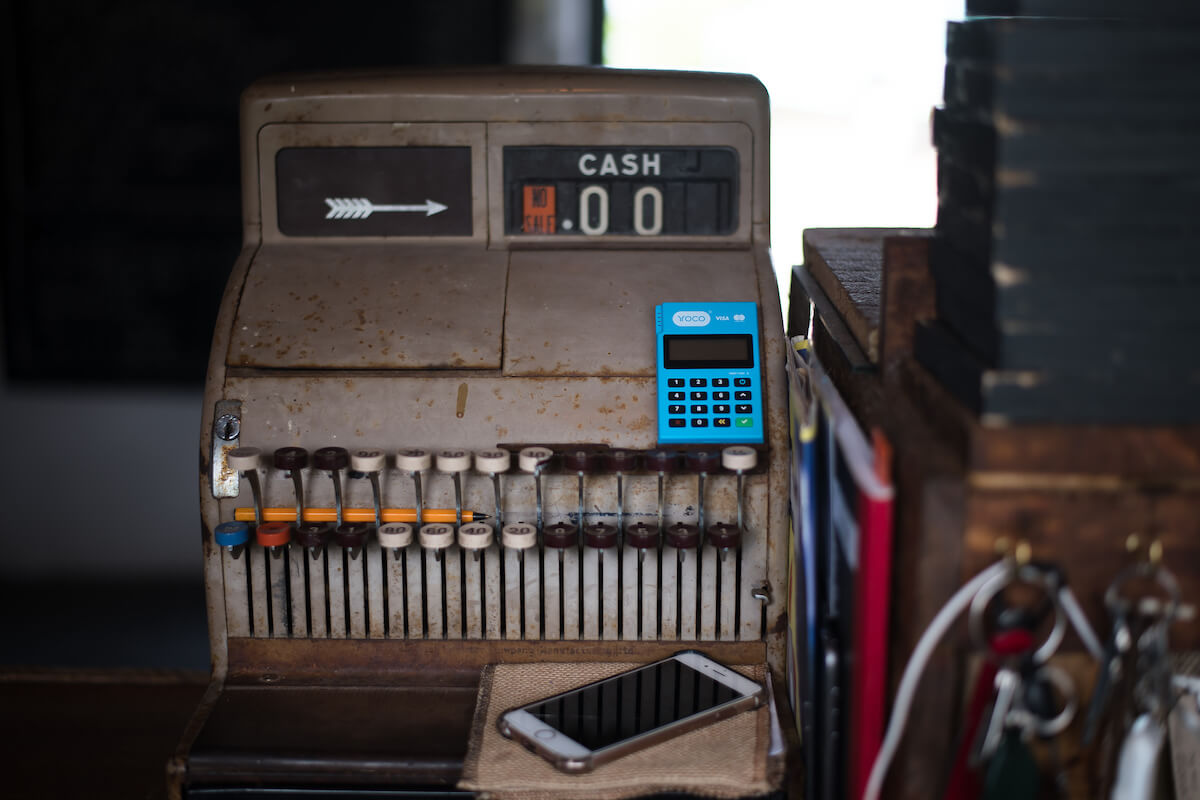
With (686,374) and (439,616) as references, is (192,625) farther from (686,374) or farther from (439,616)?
(686,374)

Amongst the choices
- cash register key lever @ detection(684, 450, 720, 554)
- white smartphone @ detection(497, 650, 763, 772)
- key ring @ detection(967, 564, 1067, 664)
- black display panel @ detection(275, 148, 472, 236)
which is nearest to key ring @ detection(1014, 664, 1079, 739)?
key ring @ detection(967, 564, 1067, 664)

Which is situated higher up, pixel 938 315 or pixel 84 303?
pixel 938 315

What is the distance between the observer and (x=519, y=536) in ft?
5.33

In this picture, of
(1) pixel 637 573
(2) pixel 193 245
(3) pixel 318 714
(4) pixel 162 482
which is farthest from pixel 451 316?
(4) pixel 162 482

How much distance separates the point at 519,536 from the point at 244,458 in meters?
0.41

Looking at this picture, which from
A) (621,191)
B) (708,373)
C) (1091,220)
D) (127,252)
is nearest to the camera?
(1091,220)

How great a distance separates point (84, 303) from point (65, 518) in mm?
874

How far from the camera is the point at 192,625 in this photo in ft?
13.4

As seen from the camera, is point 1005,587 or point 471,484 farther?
point 471,484

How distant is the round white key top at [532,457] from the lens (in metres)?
1.63

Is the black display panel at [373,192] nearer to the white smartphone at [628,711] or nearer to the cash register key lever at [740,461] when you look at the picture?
the cash register key lever at [740,461]

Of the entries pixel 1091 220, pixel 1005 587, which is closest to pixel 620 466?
pixel 1005 587

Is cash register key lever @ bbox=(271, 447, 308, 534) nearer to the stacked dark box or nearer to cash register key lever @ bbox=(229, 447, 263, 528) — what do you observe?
cash register key lever @ bbox=(229, 447, 263, 528)

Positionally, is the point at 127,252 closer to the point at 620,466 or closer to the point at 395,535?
the point at 395,535
